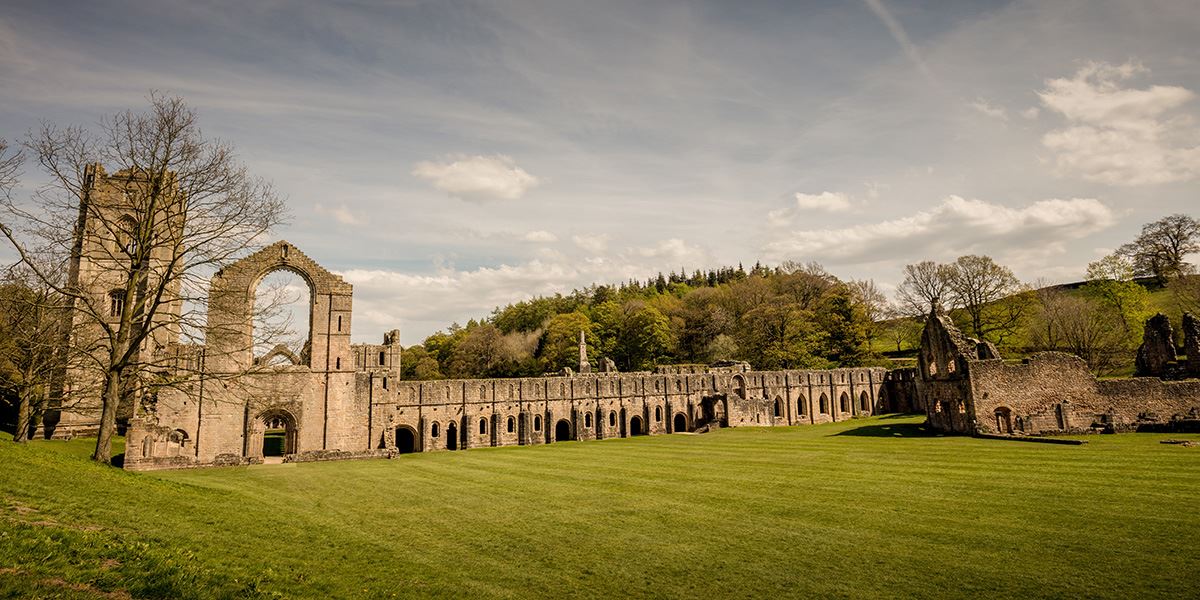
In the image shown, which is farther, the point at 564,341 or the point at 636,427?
the point at 564,341

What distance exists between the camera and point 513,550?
1217 cm

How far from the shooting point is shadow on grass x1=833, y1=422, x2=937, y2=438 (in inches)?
1383

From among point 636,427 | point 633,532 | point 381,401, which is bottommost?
point 636,427

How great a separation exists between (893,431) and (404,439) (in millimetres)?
32115

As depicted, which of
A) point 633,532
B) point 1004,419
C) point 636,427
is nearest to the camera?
point 633,532

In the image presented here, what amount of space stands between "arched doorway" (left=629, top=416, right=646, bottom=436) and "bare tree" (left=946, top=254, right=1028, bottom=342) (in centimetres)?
3302

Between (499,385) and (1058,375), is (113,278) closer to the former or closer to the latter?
(499,385)

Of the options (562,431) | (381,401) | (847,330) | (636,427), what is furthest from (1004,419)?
(381,401)

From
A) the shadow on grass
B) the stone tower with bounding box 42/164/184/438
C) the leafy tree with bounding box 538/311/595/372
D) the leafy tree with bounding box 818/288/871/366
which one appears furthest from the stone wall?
the leafy tree with bounding box 538/311/595/372

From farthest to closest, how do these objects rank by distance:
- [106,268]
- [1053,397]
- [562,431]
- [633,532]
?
[562,431]
[1053,397]
[106,268]
[633,532]

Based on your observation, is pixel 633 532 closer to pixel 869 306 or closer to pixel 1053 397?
pixel 1053 397

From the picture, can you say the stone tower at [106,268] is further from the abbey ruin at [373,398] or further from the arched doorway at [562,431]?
the arched doorway at [562,431]

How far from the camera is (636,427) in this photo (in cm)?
4919

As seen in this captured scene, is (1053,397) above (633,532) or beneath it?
above
